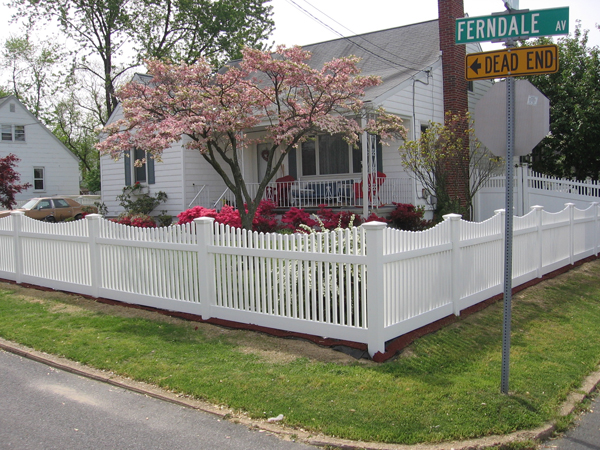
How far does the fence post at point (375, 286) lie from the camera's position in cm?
578

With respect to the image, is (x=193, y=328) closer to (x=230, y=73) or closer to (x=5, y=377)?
(x=5, y=377)

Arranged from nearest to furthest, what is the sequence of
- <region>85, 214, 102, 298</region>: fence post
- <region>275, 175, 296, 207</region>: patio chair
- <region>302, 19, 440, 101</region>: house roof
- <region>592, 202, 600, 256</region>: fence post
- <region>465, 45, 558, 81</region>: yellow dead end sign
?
<region>465, 45, 558, 81</region>: yellow dead end sign → <region>85, 214, 102, 298</region>: fence post → <region>592, 202, 600, 256</region>: fence post → <region>275, 175, 296, 207</region>: patio chair → <region>302, 19, 440, 101</region>: house roof

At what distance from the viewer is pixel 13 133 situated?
103 ft

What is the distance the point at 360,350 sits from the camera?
5.98 meters

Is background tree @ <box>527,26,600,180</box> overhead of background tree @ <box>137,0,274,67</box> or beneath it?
beneath

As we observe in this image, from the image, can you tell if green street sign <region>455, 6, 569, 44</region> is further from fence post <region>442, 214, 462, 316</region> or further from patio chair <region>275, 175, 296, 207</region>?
patio chair <region>275, 175, 296, 207</region>

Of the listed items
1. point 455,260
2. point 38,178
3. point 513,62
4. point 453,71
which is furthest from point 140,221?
point 38,178

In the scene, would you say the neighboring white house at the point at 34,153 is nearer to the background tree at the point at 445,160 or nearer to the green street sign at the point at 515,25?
the background tree at the point at 445,160

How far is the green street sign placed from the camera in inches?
186

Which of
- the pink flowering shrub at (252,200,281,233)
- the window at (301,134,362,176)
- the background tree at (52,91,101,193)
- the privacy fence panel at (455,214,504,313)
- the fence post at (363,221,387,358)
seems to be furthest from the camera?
the background tree at (52,91,101,193)

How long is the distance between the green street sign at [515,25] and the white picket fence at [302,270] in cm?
204

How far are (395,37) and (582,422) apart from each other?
16.0 m

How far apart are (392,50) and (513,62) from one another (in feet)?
45.5

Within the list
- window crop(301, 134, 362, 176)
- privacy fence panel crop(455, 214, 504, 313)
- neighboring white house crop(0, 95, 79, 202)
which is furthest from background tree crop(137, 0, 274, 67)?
privacy fence panel crop(455, 214, 504, 313)
